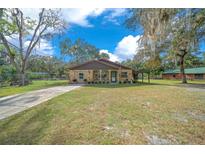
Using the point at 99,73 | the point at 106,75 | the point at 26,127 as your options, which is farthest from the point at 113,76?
the point at 26,127

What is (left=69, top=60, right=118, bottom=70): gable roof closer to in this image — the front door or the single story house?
the front door

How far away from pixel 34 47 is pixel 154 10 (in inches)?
653

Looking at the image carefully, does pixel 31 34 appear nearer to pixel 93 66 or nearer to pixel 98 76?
pixel 93 66

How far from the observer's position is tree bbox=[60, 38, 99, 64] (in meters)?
39.9

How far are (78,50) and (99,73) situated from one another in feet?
75.8

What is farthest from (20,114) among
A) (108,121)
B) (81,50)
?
(81,50)

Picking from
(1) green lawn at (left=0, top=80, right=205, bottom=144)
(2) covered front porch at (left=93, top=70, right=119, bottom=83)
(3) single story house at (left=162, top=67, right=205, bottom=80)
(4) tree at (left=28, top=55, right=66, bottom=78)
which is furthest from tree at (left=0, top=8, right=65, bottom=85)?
(3) single story house at (left=162, top=67, right=205, bottom=80)

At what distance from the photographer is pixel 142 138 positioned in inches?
131

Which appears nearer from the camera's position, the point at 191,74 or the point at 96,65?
the point at 96,65

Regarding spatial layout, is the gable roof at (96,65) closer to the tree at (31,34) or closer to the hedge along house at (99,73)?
the hedge along house at (99,73)

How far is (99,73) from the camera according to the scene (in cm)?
1880

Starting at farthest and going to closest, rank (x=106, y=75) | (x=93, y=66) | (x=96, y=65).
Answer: (x=106, y=75), (x=96, y=65), (x=93, y=66)

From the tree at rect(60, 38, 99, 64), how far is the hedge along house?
71.2ft
